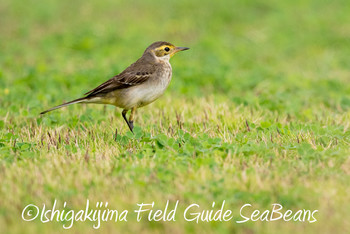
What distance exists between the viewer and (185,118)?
8328 mm

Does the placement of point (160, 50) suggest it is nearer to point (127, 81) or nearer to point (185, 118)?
point (127, 81)

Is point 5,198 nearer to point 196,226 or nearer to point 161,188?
point 161,188

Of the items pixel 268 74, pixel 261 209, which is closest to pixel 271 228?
pixel 261 209

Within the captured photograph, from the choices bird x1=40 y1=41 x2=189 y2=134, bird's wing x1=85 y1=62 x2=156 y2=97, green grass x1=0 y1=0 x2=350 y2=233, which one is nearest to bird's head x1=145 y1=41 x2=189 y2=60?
bird x1=40 y1=41 x2=189 y2=134

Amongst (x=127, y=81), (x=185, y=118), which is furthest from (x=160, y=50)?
(x=185, y=118)

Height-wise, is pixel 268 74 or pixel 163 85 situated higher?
pixel 163 85

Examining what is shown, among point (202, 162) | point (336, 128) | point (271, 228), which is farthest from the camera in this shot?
point (336, 128)

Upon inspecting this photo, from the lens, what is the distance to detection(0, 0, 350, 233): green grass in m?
5.14

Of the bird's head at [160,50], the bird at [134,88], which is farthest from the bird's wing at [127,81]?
the bird's head at [160,50]

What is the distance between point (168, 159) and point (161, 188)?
0.72 metres

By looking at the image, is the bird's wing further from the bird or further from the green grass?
the green grass

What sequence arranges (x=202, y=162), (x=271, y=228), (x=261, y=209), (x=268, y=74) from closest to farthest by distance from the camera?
(x=271, y=228) → (x=261, y=209) → (x=202, y=162) → (x=268, y=74)

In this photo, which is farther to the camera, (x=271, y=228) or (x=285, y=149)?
(x=285, y=149)

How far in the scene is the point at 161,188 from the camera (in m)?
5.37
